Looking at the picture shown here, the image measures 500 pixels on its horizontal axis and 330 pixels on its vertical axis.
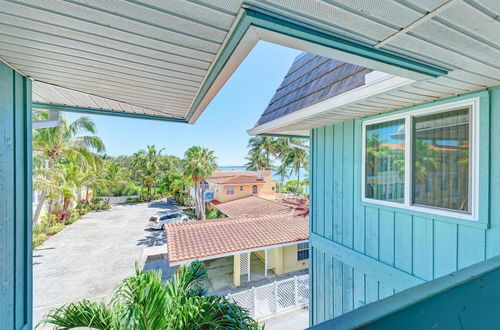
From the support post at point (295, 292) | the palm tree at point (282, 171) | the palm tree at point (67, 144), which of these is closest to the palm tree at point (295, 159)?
the palm tree at point (282, 171)

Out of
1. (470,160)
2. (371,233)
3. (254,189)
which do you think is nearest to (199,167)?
(254,189)

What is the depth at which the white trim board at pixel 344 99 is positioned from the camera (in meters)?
1.92

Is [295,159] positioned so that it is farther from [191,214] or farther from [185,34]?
[185,34]

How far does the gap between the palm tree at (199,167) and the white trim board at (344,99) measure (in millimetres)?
14197

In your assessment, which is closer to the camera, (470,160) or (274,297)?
(470,160)

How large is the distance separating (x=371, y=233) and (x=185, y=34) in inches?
127

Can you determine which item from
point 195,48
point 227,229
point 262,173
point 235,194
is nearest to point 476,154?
point 195,48

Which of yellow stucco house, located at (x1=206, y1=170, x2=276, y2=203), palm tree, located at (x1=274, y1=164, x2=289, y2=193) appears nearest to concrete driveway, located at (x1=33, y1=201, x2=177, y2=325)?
yellow stucco house, located at (x1=206, y1=170, x2=276, y2=203)

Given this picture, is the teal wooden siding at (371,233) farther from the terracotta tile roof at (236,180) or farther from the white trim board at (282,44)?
the terracotta tile roof at (236,180)

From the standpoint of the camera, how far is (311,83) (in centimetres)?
339

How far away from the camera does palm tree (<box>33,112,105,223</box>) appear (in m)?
10.7

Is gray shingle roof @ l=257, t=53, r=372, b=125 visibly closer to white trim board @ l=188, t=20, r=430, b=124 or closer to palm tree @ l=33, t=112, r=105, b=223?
white trim board @ l=188, t=20, r=430, b=124

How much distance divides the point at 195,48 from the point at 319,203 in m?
3.49

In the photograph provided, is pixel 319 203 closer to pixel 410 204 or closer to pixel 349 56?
pixel 410 204
